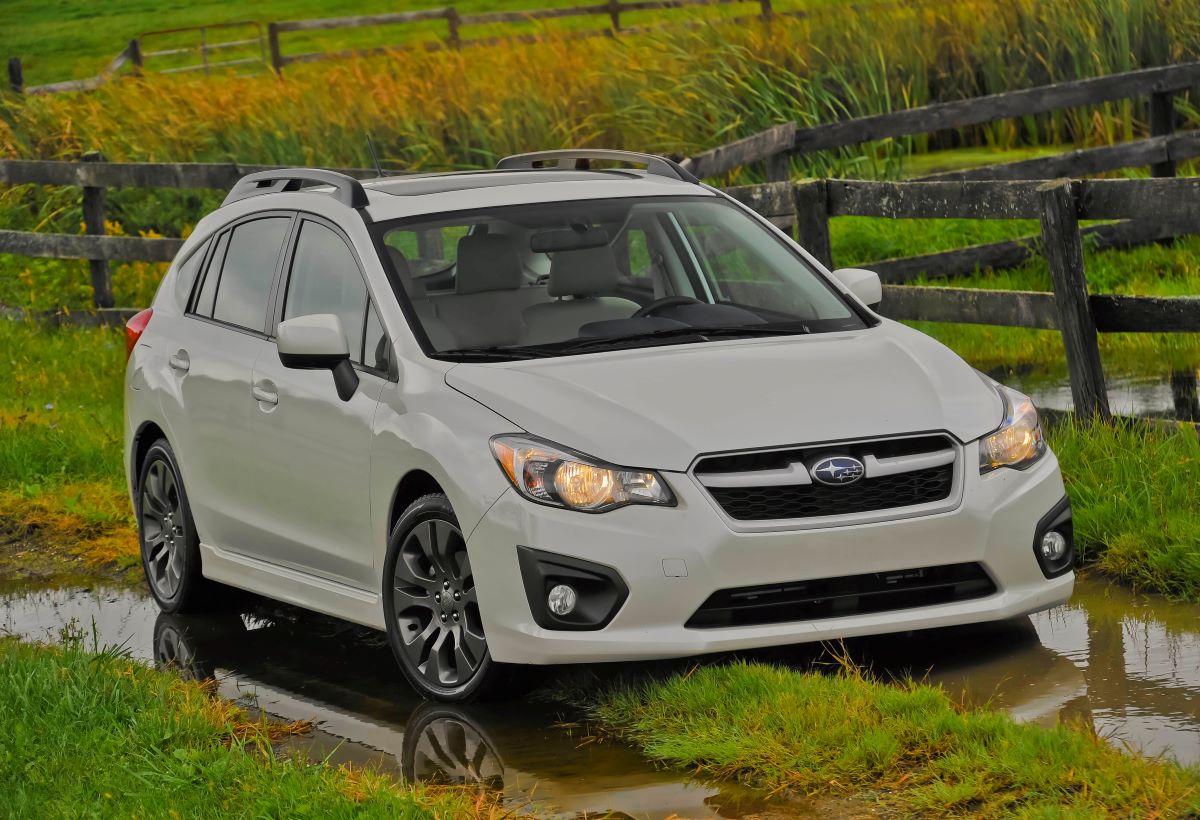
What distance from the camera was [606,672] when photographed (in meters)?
6.66

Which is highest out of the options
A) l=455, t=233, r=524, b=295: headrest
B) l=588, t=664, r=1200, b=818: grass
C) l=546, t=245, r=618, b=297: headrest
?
l=455, t=233, r=524, b=295: headrest

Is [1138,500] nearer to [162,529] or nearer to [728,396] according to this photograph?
[728,396]

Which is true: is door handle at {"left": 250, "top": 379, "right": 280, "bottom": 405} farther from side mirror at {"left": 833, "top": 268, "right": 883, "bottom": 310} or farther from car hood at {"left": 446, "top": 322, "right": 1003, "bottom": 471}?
side mirror at {"left": 833, "top": 268, "right": 883, "bottom": 310}

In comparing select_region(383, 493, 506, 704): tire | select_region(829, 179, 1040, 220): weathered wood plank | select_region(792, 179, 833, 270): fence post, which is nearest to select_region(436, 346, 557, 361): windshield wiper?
select_region(383, 493, 506, 704): tire

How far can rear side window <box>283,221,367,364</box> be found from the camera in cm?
725

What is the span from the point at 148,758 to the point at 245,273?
279cm

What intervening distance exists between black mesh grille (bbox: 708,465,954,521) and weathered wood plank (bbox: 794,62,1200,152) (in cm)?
874

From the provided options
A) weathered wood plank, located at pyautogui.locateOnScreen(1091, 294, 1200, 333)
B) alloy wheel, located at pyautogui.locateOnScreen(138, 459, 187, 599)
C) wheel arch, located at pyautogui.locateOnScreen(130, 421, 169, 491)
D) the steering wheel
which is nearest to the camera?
the steering wheel

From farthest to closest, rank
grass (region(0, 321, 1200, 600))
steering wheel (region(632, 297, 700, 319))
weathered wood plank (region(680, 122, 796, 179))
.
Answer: weathered wood plank (region(680, 122, 796, 179))
grass (region(0, 321, 1200, 600))
steering wheel (region(632, 297, 700, 319))

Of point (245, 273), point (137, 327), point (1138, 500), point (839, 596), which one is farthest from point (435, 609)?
point (1138, 500)

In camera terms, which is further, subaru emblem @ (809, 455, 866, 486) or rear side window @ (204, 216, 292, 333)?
rear side window @ (204, 216, 292, 333)

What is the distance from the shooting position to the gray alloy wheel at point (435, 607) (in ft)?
21.1

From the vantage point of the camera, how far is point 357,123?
63.0 feet

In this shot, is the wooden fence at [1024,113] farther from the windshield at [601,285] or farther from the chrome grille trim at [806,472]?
the chrome grille trim at [806,472]
